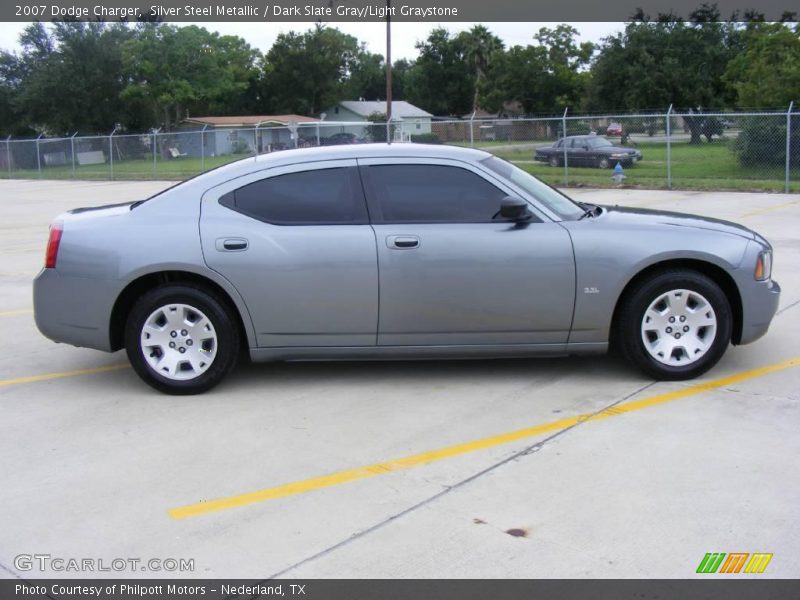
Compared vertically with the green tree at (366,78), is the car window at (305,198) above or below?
below

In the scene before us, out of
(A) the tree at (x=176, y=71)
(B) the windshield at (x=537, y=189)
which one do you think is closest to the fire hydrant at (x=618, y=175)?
(B) the windshield at (x=537, y=189)

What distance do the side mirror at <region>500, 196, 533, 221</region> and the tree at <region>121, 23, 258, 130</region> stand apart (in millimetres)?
64880

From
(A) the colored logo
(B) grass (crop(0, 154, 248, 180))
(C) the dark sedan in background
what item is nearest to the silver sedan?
(A) the colored logo

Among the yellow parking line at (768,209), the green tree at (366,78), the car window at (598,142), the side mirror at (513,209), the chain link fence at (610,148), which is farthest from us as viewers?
the green tree at (366,78)

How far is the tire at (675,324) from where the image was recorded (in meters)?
→ 5.58

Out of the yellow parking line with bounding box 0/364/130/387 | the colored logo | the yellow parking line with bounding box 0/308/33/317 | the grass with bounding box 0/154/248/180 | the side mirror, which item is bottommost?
the colored logo

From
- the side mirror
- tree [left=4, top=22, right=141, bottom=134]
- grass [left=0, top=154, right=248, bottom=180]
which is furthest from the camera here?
tree [left=4, top=22, right=141, bottom=134]

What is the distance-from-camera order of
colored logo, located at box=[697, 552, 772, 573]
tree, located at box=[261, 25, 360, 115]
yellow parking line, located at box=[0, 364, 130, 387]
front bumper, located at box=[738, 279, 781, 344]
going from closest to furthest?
colored logo, located at box=[697, 552, 772, 573] < front bumper, located at box=[738, 279, 781, 344] < yellow parking line, located at box=[0, 364, 130, 387] < tree, located at box=[261, 25, 360, 115]

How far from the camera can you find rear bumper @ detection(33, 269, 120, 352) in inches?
223

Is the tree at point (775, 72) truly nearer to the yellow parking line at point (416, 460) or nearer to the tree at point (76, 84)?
the yellow parking line at point (416, 460)

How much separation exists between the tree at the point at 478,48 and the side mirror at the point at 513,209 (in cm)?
8206

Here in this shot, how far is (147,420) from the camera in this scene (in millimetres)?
5285

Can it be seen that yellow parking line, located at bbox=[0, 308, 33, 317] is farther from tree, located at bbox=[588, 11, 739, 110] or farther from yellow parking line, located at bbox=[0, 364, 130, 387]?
tree, located at bbox=[588, 11, 739, 110]
